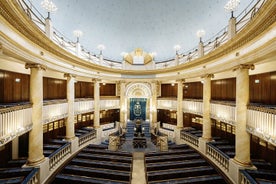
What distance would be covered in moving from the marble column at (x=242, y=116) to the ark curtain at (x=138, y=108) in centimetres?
1329

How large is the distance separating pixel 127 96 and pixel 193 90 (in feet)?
28.3

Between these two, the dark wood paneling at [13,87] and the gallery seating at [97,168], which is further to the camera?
the dark wood paneling at [13,87]

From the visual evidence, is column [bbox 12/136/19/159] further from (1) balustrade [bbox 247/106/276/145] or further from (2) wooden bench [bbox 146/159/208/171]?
(1) balustrade [bbox 247/106/276/145]

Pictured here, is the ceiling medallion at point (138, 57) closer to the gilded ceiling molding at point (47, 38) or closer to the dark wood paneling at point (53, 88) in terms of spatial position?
the dark wood paneling at point (53, 88)

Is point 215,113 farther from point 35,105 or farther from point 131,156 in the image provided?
point 35,105

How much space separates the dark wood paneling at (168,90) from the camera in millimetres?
18578

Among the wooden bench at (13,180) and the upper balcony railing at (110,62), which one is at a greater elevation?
the upper balcony railing at (110,62)

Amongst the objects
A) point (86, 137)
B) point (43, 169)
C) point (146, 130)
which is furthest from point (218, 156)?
point (86, 137)

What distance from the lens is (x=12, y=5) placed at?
4.46m

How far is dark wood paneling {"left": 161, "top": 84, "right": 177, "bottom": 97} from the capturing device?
61.0 feet

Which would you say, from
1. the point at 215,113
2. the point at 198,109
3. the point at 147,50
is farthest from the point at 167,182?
the point at 147,50

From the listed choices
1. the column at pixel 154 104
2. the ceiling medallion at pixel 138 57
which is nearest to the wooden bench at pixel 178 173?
the column at pixel 154 104

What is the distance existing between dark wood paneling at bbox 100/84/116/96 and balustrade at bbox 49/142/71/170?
9426mm

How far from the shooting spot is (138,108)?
19844mm
